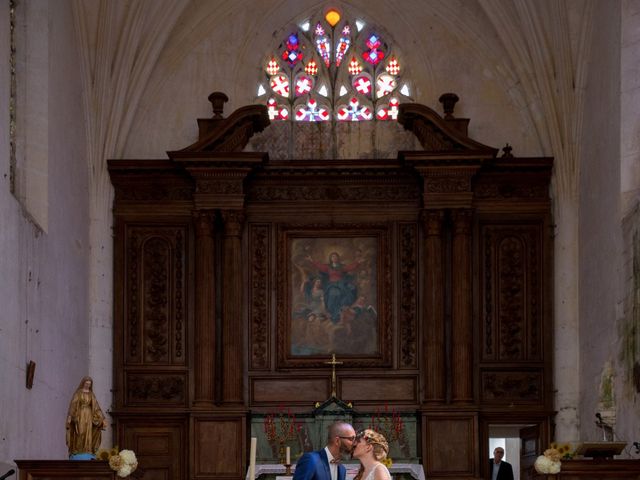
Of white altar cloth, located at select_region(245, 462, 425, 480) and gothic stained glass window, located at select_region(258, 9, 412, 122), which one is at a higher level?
gothic stained glass window, located at select_region(258, 9, 412, 122)

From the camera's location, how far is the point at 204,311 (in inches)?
894

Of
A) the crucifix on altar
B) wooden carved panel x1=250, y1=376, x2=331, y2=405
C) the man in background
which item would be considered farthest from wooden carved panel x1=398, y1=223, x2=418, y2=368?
the man in background

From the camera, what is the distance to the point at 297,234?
2319 cm

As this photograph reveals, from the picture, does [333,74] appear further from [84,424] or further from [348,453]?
[348,453]

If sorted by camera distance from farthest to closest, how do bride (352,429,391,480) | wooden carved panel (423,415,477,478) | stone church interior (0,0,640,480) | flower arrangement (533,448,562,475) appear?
stone church interior (0,0,640,480)
wooden carved panel (423,415,477,478)
flower arrangement (533,448,562,475)
bride (352,429,391,480)

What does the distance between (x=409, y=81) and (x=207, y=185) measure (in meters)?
3.60

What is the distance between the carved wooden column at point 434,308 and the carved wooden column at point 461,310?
174mm

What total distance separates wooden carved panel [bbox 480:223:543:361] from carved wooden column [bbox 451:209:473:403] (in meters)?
0.38

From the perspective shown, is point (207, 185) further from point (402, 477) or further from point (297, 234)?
point (402, 477)

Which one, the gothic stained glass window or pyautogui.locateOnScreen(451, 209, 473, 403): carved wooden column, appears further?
the gothic stained glass window

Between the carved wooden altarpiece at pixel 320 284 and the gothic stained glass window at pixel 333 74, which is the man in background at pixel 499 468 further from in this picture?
the gothic stained glass window at pixel 333 74

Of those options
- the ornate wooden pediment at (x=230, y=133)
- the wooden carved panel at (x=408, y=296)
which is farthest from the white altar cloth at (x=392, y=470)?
the ornate wooden pediment at (x=230, y=133)

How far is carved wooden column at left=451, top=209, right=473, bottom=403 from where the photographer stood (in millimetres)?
22422

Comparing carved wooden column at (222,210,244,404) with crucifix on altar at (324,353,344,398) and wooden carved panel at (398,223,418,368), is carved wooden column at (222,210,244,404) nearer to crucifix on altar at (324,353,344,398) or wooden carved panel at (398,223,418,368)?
crucifix on altar at (324,353,344,398)
